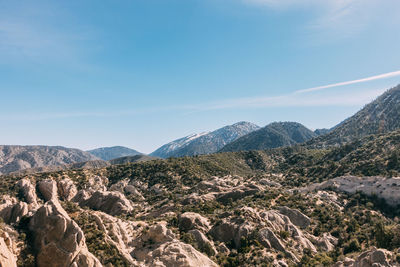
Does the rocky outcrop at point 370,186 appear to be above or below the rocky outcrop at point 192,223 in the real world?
below

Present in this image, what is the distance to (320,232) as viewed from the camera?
6319 centimetres

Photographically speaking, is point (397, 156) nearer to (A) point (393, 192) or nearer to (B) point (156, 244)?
(A) point (393, 192)

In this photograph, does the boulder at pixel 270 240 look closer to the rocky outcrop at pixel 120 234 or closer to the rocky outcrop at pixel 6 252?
the rocky outcrop at pixel 120 234

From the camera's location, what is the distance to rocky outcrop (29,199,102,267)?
3303 cm

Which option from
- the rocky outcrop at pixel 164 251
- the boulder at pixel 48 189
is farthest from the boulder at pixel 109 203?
the rocky outcrop at pixel 164 251

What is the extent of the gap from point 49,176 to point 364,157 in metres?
161

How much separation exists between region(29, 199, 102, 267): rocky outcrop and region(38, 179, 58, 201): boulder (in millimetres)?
68378

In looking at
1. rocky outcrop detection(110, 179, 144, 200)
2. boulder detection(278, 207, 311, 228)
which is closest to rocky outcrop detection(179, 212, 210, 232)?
boulder detection(278, 207, 311, 228)

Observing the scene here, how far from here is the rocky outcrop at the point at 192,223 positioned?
176 ft

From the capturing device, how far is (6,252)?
28.8 m

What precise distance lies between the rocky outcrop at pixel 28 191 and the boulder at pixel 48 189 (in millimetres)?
2775

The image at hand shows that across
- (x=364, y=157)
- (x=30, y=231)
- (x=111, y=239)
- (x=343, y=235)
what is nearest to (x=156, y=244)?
(x=111, y=239)

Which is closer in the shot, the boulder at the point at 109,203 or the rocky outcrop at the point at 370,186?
the boulder at the point at 109,203

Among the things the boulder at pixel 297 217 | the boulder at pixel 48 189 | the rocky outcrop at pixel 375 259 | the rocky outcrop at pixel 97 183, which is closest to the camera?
the rocky outcrop at pixel 375 259
